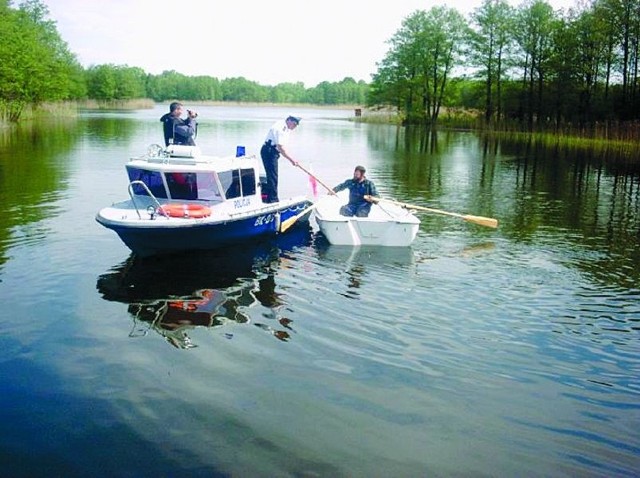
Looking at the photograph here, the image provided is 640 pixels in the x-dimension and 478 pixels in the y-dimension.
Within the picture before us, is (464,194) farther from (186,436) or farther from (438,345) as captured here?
(186,436)

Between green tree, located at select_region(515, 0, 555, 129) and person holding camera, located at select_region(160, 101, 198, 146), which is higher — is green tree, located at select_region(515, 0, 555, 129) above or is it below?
above

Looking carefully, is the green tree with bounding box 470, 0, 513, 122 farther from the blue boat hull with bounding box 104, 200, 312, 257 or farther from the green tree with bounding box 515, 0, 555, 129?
the blue boat hull with bounding box 104, 200, 312, 257

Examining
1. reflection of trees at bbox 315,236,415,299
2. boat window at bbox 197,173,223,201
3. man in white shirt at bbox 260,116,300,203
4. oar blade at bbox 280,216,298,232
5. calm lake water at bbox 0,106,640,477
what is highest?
man in white shirt at bbox 260,116,300,203

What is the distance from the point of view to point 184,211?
1340 centimetres

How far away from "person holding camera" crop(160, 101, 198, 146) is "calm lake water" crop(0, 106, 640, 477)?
3.25 meters

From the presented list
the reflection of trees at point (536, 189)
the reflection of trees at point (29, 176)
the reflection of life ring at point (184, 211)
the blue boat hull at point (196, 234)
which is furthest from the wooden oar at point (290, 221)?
the reflection of trees at point (29, 176)

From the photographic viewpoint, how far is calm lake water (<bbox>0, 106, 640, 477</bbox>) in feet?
21.4

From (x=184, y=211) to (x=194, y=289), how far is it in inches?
90.2

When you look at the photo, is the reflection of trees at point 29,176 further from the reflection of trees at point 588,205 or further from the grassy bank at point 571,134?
the grassy bank at point 571,134

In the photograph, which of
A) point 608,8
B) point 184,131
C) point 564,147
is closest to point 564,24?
point 608,8

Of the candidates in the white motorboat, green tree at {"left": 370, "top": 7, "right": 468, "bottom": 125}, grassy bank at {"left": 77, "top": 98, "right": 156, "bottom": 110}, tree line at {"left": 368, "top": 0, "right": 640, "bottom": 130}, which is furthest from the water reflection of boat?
grassy bank at {"left": 77, "top": 98, "right": 156, "bottom": 110}

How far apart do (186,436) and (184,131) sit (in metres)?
10.4

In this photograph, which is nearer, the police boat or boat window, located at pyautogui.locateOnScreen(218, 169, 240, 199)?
the police boat

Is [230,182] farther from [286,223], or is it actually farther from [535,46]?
[535,46]
